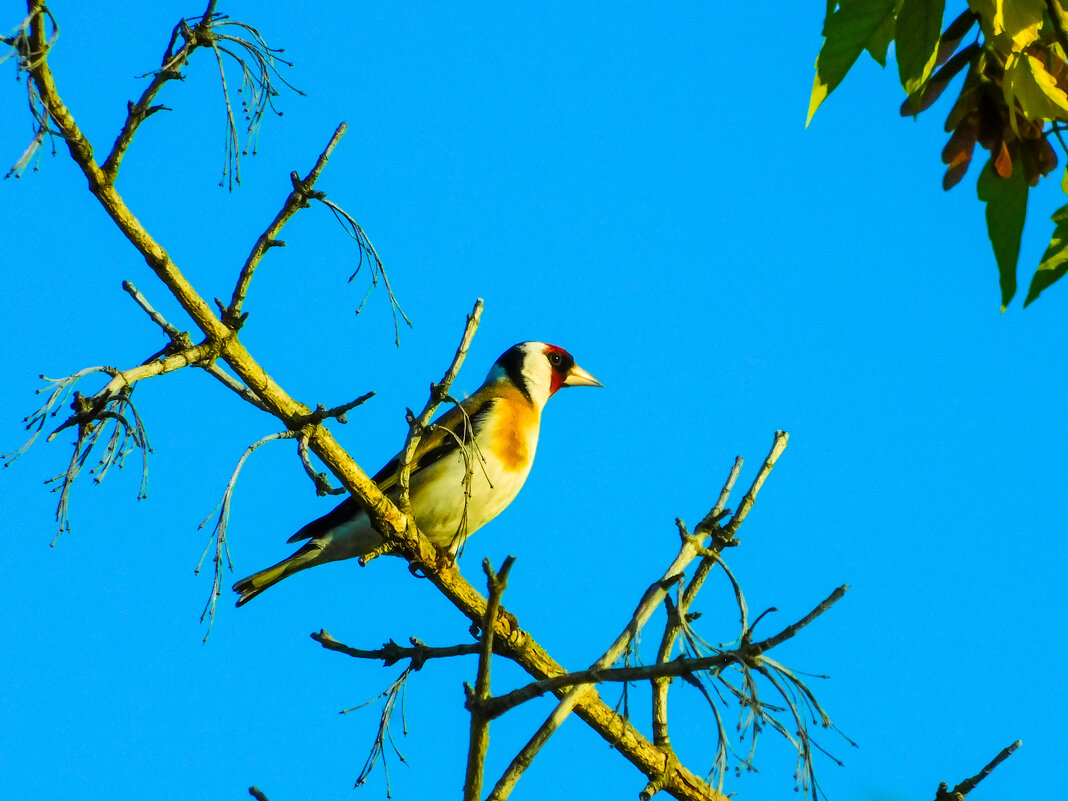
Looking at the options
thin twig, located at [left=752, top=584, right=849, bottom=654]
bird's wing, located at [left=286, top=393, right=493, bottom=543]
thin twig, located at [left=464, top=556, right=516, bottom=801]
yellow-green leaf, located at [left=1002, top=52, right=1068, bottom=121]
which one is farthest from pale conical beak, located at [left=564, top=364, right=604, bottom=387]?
yellow-green leaf, located at [left=1002, top=52, right=1068, bottom=121]

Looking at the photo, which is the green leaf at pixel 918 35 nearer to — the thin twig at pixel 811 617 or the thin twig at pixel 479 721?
the thin twig at pixel 811 617

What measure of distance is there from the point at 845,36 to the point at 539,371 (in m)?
6.29

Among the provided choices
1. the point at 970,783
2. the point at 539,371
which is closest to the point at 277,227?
the point at 970,783

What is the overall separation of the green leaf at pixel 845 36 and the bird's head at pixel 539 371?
585cm

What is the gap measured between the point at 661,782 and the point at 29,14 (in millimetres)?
3365

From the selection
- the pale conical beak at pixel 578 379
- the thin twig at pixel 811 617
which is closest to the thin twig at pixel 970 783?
the thin twig at pixel 811 617

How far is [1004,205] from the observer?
1.84m

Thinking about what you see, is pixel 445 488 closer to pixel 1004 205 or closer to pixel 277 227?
pixel 277 227

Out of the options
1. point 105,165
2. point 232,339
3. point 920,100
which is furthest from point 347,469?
point 920,100

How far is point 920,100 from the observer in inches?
72.8

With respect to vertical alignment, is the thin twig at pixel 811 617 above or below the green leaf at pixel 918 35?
below

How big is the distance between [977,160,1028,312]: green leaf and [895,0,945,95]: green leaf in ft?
0.72

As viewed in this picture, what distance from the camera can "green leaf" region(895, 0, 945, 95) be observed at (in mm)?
1794

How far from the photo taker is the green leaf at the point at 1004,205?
6.00ft
